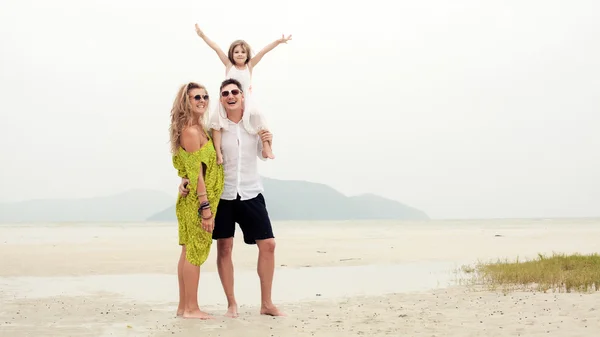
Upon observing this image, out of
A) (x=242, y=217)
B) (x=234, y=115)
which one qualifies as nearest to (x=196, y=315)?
(x=242, y=217)

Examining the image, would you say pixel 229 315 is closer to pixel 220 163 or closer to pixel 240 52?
pixel 220 163

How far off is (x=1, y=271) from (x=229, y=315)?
8.59 m

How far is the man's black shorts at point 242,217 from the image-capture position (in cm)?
709

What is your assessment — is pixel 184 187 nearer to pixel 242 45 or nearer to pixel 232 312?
pixel 232 312

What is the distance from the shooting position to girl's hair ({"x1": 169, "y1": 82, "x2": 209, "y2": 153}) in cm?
699

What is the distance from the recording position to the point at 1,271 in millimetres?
13680

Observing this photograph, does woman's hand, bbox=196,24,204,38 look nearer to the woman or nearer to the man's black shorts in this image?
the woman

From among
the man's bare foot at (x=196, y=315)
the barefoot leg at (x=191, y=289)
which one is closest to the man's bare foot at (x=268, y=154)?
the barefoot leg at (x=191, y=289)

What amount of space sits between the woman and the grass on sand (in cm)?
461

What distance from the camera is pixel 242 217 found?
7.15 meters

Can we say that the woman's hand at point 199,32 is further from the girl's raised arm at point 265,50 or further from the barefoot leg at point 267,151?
the barefoot leg at point 267,151

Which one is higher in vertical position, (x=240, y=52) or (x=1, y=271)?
(x=240, y=52)

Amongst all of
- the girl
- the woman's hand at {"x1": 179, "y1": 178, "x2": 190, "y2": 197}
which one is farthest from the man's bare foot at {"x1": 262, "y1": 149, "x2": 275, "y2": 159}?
the woman's hand at {"x1": 179, "y1": 178, "x2": 190, "y2": 197}

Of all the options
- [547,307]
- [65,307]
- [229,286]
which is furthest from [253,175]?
[547,307]
